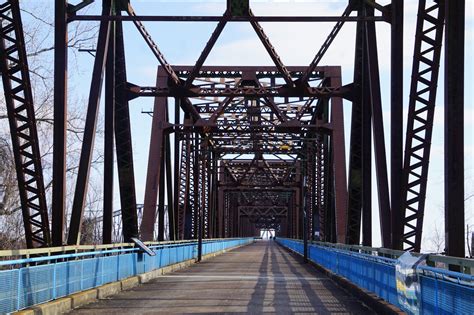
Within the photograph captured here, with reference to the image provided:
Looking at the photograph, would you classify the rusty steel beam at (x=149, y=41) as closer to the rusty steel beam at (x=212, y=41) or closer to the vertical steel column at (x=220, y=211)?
the rusty steel beam at (x=212, y=41)

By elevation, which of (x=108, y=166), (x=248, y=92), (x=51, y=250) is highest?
(x=248, y=92)

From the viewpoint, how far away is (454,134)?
1163cm

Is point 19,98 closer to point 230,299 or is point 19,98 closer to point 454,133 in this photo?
point 230,299

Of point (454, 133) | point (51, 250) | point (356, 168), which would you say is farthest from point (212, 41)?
point (454, 133)

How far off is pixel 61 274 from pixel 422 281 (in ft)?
20.7

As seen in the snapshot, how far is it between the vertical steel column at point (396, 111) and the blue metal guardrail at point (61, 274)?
6343 mm

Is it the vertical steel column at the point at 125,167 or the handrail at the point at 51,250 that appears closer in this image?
the handrail at the point at 51,250

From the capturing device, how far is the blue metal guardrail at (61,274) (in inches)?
410

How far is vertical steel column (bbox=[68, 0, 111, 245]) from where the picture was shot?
1845 cm

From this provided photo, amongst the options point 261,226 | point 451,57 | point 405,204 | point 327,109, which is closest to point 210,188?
point 327,109

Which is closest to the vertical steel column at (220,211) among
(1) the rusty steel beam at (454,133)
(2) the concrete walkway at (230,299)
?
(2) the concrete walkway at (230,299)

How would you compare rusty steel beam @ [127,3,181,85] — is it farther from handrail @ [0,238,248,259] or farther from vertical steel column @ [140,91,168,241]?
vertical steel column @ [140,91,168,241]

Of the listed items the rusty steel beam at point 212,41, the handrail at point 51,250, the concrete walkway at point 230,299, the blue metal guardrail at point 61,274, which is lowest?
the concrete walkway at point 230,299

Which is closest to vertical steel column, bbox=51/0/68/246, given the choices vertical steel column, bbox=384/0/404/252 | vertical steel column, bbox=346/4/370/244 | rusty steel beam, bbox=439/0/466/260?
vertical steel column, bbox=384/0/404/252
